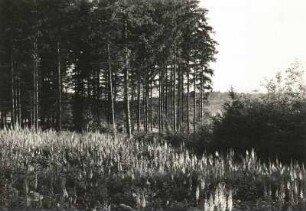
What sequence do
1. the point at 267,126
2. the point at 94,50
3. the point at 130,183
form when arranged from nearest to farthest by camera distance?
the point at 130,183 < the point at 267,126 < the point at 94,50

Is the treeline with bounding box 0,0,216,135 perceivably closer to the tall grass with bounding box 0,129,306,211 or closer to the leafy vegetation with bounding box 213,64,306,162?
the leafy vegetation with bounding box 213,64,306,162

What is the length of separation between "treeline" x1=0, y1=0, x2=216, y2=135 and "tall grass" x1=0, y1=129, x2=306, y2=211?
14425 mm

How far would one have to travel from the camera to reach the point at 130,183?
1091cm

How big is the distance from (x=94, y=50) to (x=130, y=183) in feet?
82.7

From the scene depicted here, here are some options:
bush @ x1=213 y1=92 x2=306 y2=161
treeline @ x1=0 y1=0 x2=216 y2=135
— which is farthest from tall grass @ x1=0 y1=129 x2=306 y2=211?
treeline @ x1=0 y1=0 x2=216 y2=135

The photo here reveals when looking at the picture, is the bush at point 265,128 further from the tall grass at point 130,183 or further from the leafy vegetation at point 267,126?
the tall grass at point 130,183

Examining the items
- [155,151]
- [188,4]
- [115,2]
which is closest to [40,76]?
[188,4]

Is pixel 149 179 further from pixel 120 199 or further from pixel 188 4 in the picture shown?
pixel 188 4

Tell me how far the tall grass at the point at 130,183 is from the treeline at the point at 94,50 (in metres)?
14.4

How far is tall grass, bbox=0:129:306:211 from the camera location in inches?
369

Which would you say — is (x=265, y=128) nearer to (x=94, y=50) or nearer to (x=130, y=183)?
(x=130, y=183)

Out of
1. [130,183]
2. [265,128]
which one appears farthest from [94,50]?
[130,183]

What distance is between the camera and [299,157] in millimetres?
15789

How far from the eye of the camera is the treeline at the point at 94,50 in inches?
1146
